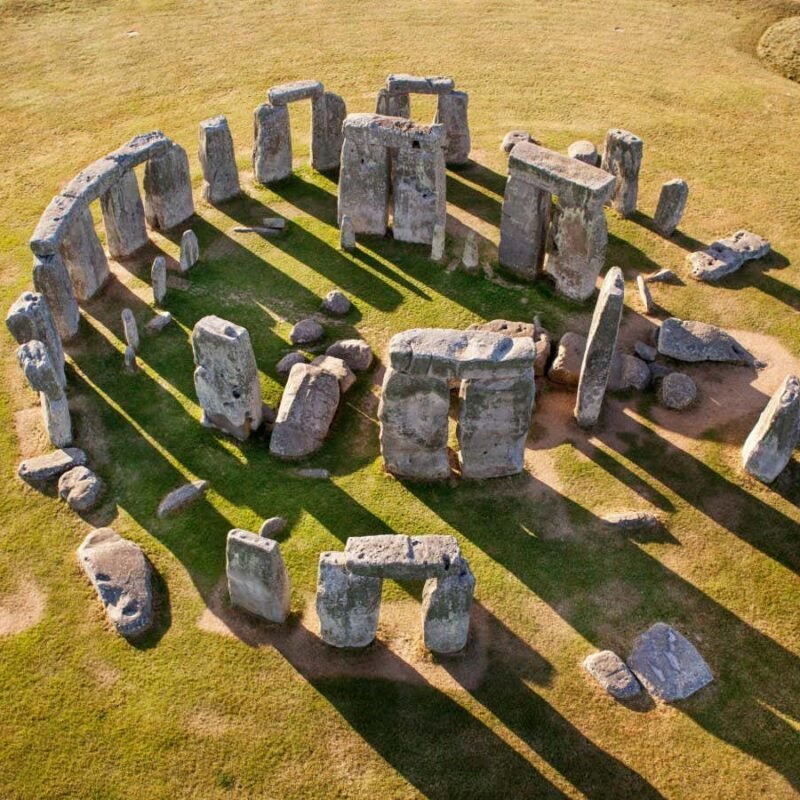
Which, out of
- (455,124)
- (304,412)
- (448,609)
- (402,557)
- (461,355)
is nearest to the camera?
(402,557)

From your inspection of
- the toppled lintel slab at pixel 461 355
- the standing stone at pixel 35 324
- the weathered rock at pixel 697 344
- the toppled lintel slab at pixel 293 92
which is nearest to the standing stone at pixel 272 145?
the toppled lintel slab at pixel 293 92

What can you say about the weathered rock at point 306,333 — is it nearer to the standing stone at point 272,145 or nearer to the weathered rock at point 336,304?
the weathered rock at point 336,304

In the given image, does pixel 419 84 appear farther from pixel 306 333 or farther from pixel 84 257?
pixel 84 257

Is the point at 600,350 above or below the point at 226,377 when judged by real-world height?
above

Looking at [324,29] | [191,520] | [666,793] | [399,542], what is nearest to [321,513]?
[191,520]

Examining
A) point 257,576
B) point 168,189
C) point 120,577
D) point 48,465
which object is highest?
point 168,189

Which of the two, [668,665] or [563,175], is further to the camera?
[563,175]

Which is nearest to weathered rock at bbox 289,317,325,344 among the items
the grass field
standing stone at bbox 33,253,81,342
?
the grass field

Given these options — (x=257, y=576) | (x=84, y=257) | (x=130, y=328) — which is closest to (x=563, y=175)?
(x=130, y=328)
